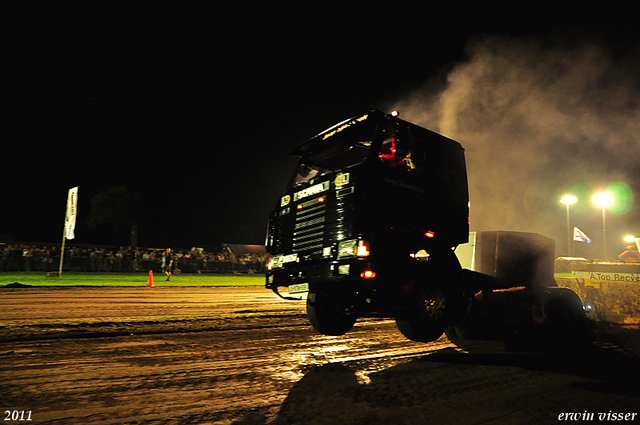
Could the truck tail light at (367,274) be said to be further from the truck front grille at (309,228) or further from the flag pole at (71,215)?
the flag pole at (71,215)

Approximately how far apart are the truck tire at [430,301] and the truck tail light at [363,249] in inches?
27.1

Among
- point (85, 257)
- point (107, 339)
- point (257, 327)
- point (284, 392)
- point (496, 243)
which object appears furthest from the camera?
point (85, 257)

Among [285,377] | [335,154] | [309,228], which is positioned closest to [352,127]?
[335,154]

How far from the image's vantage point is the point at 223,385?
3.97m

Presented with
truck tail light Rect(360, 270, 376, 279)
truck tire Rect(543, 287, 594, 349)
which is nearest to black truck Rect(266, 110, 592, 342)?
truck tail light Rect(360, 270, 376, 279)

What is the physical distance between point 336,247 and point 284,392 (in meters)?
2.14

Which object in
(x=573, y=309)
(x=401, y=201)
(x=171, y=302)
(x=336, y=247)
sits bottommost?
(x=171, y=302)

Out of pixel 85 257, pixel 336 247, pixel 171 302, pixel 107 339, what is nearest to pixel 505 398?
pixel 336 247

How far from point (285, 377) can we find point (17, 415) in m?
2.29

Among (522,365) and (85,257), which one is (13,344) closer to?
(522,365)

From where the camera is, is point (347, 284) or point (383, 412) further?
point (347, 284)

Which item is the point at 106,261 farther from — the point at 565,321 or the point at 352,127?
the point at 565,321

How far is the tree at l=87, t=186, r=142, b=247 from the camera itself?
192ft

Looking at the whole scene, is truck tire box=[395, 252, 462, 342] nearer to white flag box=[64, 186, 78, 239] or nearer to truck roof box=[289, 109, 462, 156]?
truck roof box=[289, 109, 462, 156]
